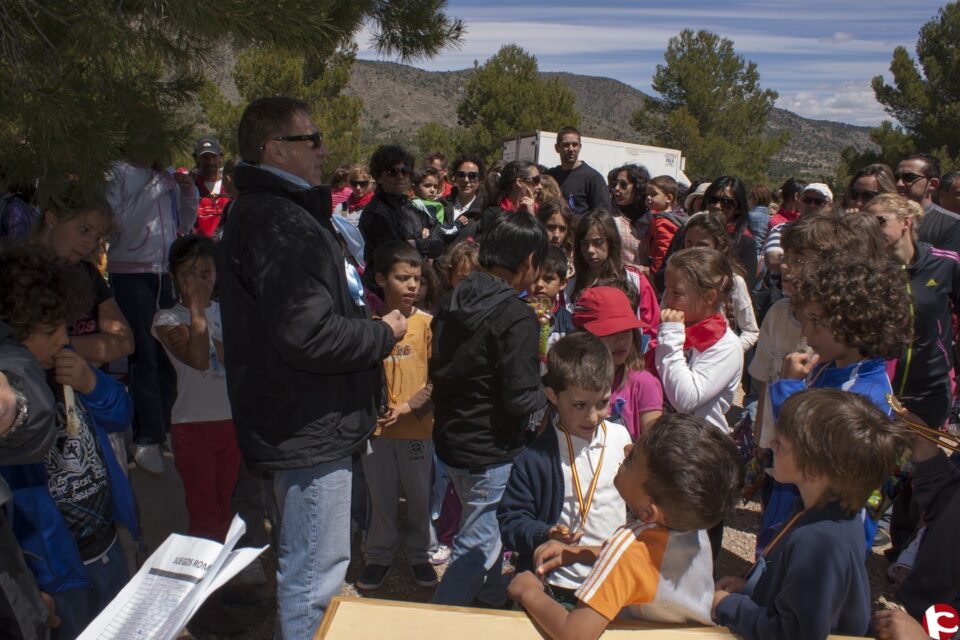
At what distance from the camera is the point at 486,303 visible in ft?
8.29

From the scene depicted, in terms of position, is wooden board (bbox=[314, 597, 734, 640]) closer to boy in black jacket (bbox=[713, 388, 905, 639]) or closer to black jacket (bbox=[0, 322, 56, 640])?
boy in black jacket (bbox=[713, 388, 905, 639])

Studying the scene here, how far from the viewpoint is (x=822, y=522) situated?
1.65 meters

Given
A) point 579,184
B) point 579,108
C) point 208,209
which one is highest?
point 579,108

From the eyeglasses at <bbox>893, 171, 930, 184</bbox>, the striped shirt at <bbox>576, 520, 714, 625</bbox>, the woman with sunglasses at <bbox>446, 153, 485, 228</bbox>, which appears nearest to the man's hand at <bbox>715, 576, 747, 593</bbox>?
the striped shirt at <bbox>576, 520, 714, 625</bbox>

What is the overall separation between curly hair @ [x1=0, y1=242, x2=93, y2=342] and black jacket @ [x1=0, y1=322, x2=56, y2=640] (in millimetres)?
283

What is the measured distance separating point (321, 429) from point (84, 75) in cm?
120

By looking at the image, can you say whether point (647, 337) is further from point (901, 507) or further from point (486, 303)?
point (901, 507)

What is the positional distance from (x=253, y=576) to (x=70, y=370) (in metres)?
1.41

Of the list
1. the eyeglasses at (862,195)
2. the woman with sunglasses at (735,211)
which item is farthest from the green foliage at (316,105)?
the eyeglasses at (862,195)

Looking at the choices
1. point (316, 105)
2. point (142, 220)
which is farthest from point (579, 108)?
point (142, 220)

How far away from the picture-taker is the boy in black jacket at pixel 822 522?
1.57 m

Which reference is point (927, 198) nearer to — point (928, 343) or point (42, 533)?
point (928, 343)

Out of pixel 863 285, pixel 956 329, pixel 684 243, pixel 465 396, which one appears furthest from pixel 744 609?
pixel 956 329

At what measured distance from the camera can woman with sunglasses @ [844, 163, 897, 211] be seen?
199 inches
